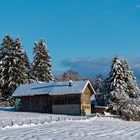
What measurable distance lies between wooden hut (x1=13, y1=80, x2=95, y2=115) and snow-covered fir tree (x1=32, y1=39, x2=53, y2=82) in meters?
13.0

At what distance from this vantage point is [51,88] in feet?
242

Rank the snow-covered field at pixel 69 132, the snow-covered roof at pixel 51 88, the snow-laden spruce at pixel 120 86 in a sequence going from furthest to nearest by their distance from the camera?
the snow-laden spruce at pixel 120 86, the snow-covered roof at pixel 51 88, the snow-covered field at pixel 69 132

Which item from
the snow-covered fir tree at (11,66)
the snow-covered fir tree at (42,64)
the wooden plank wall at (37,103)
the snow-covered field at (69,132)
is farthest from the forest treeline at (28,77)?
the snow-covered field at (69,132)

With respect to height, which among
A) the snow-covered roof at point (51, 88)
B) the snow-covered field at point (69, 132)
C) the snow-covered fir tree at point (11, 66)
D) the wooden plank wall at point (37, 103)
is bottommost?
the snow-covered field at point (69, 132)

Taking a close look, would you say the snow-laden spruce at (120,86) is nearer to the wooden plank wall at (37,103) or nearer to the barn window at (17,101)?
the wooden plank wall at (37,103)

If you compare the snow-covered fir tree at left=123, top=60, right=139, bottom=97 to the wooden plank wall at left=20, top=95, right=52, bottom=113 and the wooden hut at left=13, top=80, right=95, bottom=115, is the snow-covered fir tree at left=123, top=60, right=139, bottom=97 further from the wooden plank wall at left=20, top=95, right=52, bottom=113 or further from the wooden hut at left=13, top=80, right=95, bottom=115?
the wooden plank wall at left=20, top=95, right=52, bottom=113

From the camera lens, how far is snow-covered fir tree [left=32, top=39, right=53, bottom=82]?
90.4 meters

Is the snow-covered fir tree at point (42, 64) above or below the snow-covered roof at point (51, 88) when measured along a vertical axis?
above

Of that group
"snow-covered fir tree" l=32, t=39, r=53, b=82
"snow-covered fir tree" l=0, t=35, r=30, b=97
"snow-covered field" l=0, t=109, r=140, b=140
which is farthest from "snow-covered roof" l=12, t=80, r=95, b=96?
"snow-covered field" l=0, t=109, r=140, b=140

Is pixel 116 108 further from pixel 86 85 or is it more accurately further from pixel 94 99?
pixel 94 99

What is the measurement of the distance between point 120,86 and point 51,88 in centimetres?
1266

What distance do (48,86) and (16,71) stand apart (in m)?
8.34

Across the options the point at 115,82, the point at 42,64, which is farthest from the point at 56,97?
the point at 42,64

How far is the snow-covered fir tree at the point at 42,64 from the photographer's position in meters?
90.4
